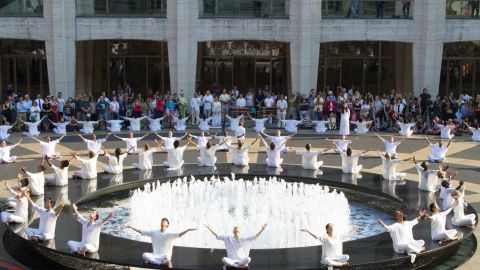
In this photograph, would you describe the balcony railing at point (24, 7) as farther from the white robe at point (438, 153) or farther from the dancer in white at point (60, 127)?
the white robe at point (438, 153)

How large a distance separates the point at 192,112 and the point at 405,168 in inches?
560

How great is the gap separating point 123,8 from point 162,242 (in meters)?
26.7

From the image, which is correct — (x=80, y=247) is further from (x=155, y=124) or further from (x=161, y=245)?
(x=155, y=124)

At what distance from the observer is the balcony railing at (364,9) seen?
38.2 meters

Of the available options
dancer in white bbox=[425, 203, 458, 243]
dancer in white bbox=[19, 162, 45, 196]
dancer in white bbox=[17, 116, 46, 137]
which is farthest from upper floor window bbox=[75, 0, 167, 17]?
dancer in white bbox=[425, 203, 458, 243]

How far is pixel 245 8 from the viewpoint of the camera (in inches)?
1512

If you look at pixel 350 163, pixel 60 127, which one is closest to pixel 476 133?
pixel 350 163

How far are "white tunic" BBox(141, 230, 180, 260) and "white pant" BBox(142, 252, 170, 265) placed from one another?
0.08m

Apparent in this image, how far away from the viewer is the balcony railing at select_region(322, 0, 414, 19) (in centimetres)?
3816

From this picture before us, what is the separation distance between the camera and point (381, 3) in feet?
125

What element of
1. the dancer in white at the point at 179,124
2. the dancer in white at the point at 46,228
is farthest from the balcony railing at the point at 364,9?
the dancer in white at the point at 46,228

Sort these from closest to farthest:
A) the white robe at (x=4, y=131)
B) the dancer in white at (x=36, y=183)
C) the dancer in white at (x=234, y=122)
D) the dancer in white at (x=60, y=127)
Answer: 1. the dancer in white at (x=36, y=183)
2. the white robe at (x=4, y=131)
3. the dancer in white at (x=60, y=127)
4. the dancer in white at (x=234, y=122)

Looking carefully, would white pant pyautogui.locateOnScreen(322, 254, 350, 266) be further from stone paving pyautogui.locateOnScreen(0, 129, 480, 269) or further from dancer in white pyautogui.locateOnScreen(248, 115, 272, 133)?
dancer in white pyautogui.locateOnScreen(248, 115, 272, 133)

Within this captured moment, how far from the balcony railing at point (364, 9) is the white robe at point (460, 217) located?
2292cm
